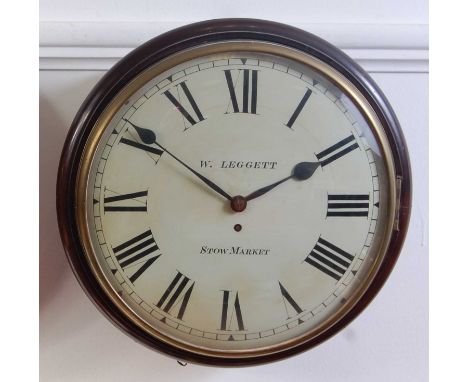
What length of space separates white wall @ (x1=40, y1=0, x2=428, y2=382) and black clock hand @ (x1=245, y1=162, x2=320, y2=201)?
7.0 inches

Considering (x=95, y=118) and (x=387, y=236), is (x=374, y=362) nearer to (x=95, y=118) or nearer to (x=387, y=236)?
(x=387, y=236)

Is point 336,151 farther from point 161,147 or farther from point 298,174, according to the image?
point 161,147

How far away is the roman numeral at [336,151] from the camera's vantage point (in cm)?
53

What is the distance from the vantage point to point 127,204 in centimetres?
53

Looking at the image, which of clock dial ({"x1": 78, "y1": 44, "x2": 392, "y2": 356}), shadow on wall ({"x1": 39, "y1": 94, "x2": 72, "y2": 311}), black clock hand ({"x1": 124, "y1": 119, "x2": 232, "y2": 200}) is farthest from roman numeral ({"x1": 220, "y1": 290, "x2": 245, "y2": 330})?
shadow on wall ({"x1": 39, "y1": 94, "x2": 72, "y2": 311})

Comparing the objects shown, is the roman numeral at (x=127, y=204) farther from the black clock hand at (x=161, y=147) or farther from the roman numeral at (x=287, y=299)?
the roman numeral at (x=287, y=299)

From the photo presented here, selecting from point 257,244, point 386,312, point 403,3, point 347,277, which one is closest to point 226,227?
point 257,244

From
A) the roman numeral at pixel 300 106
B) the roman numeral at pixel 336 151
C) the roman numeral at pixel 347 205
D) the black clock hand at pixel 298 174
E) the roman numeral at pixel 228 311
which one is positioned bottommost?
the roman numeral at pixel 228 311

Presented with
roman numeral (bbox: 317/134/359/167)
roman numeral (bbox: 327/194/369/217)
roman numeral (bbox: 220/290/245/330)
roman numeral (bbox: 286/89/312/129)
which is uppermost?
roman numeral (bbox: 286/89/312/129)

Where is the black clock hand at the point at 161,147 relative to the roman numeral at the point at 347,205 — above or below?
above

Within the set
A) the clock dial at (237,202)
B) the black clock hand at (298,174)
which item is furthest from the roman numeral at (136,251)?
the black clock hand at (298,174)

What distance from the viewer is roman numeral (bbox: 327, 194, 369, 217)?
538 millimetres

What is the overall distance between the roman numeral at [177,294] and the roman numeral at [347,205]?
176 mm

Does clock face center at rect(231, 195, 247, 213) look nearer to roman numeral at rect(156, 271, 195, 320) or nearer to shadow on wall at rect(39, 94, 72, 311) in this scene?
roman numeral at rect(156, 271, 195, 320)
